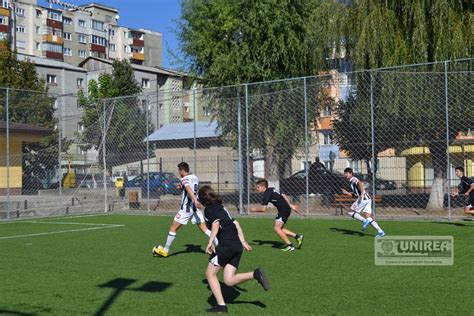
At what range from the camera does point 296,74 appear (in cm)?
2603

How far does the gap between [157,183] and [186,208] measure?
1394 centimetres

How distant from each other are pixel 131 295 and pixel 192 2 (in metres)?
20.9

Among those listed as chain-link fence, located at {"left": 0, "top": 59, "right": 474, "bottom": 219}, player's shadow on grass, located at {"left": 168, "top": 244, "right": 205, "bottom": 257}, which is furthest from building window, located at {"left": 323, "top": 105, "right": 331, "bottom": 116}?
player's shadow on grass, located at {"left": 168, "top": 244, "right": 205, "bottom": 257}

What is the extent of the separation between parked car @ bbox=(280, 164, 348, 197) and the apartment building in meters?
67.0

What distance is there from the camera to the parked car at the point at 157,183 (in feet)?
85.5

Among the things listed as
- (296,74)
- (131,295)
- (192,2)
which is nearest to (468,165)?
(296,74)

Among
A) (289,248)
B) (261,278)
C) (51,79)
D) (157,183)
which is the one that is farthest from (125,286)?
(51,79)

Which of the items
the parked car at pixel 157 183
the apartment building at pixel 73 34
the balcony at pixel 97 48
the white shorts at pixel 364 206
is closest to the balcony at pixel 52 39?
the apartment building at pixel 73 34

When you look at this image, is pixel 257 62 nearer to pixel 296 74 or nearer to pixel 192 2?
pixel 296 74

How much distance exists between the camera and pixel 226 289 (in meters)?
8.76

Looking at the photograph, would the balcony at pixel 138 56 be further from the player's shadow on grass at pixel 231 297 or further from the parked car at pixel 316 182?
the player's shadow on grass at pixel 231 297

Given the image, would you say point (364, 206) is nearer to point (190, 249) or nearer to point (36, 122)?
point (190, 249)

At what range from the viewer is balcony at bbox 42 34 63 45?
287 ft

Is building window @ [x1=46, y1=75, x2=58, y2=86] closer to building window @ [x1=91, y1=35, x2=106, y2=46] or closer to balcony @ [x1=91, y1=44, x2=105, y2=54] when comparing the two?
balcony @ [x1=91, y1=44, x2=105, y2=54]
